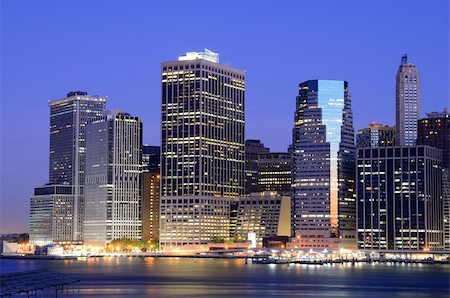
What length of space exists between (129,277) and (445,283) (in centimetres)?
5592

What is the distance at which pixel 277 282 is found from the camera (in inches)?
6983

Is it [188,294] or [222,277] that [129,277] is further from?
[188,294]

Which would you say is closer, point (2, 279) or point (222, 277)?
point (2, 279)

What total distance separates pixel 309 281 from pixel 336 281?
491 centimetres

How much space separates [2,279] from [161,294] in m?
41.0

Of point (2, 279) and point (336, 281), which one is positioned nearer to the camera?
point (2, 279)

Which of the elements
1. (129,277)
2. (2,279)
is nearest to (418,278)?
(129,277)

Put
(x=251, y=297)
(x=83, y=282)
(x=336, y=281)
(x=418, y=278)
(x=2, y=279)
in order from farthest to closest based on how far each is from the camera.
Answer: (x=418, y=278), (x=336, y=281), (x=83, y=282), (x=251, y=297), (x=2, y=279)

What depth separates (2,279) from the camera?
103062 mm

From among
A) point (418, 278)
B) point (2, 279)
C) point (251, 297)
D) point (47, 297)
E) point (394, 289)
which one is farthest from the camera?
point (418, 278)

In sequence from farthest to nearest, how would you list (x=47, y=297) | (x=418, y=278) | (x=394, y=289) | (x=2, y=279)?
(x=418, y=278), (x=394, y=289), (x=47, y=297), (x=2, y=279)

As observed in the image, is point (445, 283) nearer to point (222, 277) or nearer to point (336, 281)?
point (336, 281)

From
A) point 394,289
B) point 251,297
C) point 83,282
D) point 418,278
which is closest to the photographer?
point 251,297

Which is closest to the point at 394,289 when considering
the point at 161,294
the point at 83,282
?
the point at 161,294
